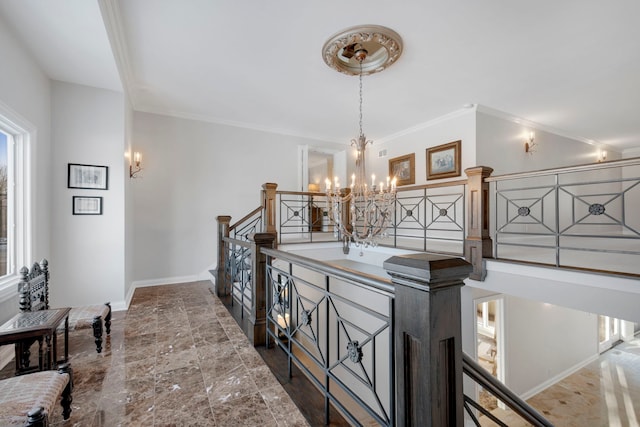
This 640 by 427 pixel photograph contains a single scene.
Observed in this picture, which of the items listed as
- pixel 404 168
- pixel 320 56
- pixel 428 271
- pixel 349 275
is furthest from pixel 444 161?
pixel 428 271

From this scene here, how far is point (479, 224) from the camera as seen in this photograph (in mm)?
3111

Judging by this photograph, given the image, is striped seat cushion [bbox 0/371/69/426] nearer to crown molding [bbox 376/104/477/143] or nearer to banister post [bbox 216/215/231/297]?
banister post [bbox 216/215/231/297]

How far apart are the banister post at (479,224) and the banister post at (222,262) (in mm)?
3132

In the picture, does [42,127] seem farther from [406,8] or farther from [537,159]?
[537,159]

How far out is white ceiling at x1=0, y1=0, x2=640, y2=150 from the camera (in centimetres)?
250

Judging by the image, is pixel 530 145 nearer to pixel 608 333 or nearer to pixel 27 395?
pixel 608 333

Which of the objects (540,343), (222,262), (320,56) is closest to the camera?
(320,56)

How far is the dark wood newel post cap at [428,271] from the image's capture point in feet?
2.62

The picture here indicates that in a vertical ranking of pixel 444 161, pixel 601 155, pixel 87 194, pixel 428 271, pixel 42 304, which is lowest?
pixel 42 304

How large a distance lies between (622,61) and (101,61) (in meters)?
5.98

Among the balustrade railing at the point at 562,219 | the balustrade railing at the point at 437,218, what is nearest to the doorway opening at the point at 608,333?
the balustrade railing at the point at 562,219

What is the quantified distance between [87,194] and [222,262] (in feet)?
5.98

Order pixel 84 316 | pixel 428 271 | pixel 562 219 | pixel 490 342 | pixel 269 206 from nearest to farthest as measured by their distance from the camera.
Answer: pixel 428 271, pixel 84 316, pixel 269 206, pixel 562 219, pixel 490 342

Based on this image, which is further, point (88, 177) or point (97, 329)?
point (88, 177)
